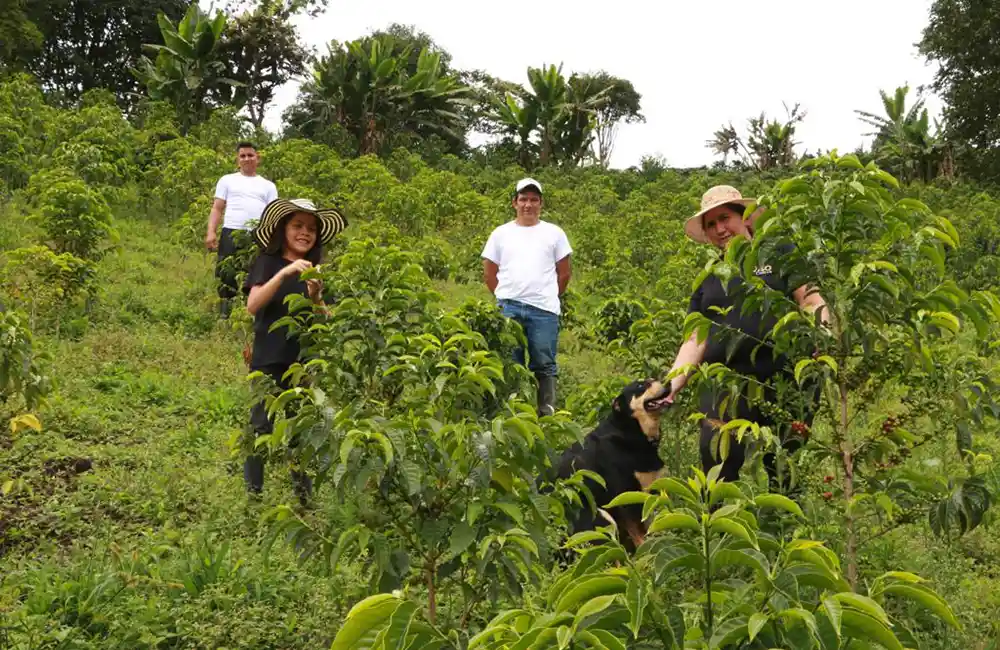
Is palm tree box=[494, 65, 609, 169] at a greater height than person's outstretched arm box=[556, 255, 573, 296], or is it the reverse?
palm tree box=[494, 65, 609, 169]

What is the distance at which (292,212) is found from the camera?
4598mm

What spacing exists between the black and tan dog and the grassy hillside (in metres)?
0.31

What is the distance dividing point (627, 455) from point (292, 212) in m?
1.96

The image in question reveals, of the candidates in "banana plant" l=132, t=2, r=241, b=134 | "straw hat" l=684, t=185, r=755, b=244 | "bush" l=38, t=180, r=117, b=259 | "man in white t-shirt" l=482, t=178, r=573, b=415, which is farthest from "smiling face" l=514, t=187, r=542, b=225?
"banana plant" l=132, t=2, r=241, b=134

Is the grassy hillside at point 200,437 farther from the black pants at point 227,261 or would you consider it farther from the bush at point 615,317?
the black pants at point 227,261

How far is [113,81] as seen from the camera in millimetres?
25047

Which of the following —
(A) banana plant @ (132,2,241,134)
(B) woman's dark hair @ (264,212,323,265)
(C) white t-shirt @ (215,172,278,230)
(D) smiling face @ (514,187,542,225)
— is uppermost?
(A) banana plant @ (132,2,241,134)

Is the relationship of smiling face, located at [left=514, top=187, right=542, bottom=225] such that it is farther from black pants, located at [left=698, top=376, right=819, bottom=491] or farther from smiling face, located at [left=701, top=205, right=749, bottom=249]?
black pants, located at [left=698, top=376, right=819, bottom=491]

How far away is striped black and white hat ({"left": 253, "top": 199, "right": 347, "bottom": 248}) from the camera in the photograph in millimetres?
4590

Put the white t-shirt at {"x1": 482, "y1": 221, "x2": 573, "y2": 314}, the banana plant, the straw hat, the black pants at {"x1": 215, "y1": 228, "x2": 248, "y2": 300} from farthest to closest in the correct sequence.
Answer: the banana plant, the black pants at {"x1": 215, "y1": 228, "x2": 248, "y2": 300}, the white t-shirt at {"x1": 482, "y1": 221, "x2": 573, "y2": 314}, the straw hat

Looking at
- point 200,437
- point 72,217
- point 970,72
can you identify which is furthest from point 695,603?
point 970,72

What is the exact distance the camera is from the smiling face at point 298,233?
15.3 feet

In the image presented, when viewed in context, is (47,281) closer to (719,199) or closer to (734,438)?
(719,199)

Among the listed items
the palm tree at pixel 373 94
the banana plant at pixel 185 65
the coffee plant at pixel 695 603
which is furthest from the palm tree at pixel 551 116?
the coffee plant at pixel 695 603
